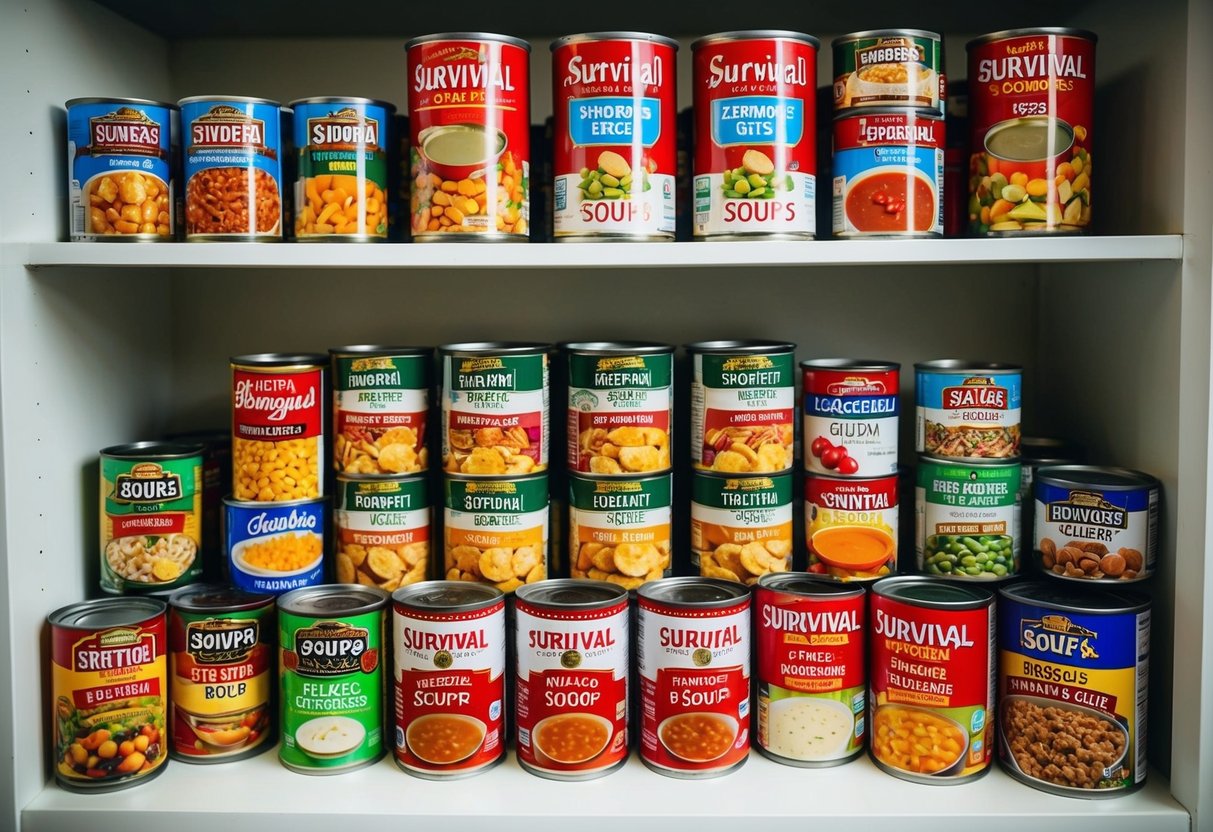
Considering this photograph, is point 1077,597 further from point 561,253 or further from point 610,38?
point 610,38

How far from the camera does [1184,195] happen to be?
118 centimetres

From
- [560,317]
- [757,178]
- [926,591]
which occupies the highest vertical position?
[757,178]

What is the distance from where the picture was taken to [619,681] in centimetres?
125

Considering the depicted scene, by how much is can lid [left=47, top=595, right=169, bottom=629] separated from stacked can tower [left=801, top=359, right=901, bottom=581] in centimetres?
87

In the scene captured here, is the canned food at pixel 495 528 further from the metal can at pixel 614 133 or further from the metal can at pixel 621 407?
the metal can at pixel 614 133

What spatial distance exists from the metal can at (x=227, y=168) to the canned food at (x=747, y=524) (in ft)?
2.23

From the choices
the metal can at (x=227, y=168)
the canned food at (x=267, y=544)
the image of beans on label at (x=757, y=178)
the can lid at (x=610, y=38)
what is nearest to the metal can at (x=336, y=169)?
the metal can at (x=227, y=168)

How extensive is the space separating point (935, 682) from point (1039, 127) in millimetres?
702

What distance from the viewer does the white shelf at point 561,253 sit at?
1206mm

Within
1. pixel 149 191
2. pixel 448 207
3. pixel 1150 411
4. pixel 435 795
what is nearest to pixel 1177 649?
pixel 1150 411

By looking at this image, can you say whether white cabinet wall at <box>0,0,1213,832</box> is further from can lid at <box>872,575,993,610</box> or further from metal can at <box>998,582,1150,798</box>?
can lid at <box>872,575,993,610</box>

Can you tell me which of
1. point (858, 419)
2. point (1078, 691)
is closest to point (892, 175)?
point (858, 419)

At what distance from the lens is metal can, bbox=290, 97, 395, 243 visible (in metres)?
1.27

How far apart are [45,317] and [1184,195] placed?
141cm
